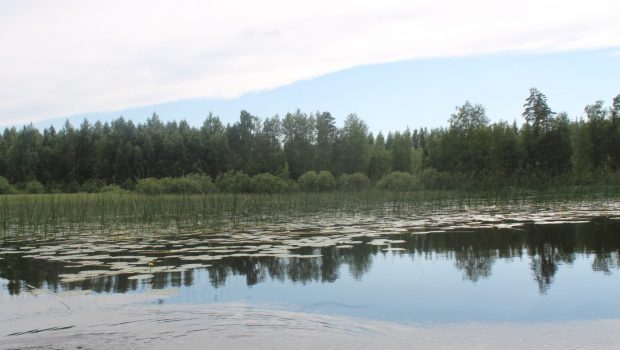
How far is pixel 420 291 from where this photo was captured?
6.67m

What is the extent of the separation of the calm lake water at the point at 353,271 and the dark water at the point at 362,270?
0.7 inches

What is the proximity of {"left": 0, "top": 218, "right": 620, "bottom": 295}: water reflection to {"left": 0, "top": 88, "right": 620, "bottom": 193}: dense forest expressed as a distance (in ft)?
82.9

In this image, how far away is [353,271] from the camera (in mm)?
7977

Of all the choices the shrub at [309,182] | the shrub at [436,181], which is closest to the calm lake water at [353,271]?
the shrub at [436,181]

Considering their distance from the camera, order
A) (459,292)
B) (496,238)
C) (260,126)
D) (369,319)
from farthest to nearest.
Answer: (260,126), (496,238), (459,292), (369,319)

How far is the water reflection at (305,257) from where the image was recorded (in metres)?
7.59

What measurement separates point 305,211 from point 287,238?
7873mm

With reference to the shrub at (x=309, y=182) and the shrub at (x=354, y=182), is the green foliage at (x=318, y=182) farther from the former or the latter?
the shrub at (x=354, y=182)

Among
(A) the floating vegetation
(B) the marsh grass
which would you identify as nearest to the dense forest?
(B) the marsh grass

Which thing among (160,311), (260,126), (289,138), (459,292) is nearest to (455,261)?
(459,292)

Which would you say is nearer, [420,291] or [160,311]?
[160,311]

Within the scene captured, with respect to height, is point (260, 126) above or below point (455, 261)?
above

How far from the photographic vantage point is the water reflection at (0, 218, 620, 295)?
7590mm

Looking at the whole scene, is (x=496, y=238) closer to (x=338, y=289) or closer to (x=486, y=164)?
(x=338, y=289)
